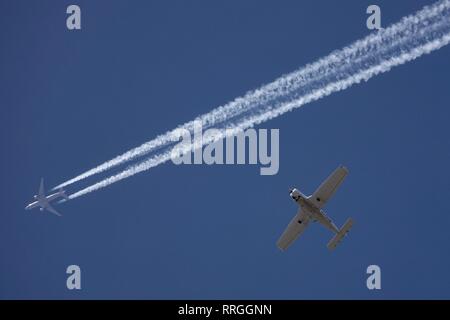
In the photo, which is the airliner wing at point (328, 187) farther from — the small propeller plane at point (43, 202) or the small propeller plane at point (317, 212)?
the small propeller plane at point (43, 202)

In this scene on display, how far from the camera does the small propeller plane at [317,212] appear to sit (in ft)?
127

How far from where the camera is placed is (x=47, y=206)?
2164 inches

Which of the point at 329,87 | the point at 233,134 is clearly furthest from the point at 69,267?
the point at 329,87

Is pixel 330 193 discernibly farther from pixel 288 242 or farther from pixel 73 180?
pixel 73 180

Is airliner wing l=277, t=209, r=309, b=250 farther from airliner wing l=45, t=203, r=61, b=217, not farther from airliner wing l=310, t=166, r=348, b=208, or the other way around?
airliner wing l=45, t=203, r=61, b=217

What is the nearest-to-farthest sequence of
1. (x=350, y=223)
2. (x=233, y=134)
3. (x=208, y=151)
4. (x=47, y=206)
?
(x=233, y=134), (x=208, y=151), (x=350, y=223), (x=47, y=206)

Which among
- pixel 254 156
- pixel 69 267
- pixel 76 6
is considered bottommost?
pixel 69 267

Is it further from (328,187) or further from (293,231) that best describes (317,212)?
(293,231)

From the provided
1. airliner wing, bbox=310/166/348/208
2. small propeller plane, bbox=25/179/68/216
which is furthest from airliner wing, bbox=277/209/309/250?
small propeller plane, bbox=25/179/68/216

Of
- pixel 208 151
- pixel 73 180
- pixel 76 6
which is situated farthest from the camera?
pixel 73 180

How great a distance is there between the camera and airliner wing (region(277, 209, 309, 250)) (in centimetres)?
4216

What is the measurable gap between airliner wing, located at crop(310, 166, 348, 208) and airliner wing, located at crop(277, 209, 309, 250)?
2.65 m

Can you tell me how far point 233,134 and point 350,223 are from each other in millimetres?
9806

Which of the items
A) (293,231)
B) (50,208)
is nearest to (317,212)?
(293,231)
